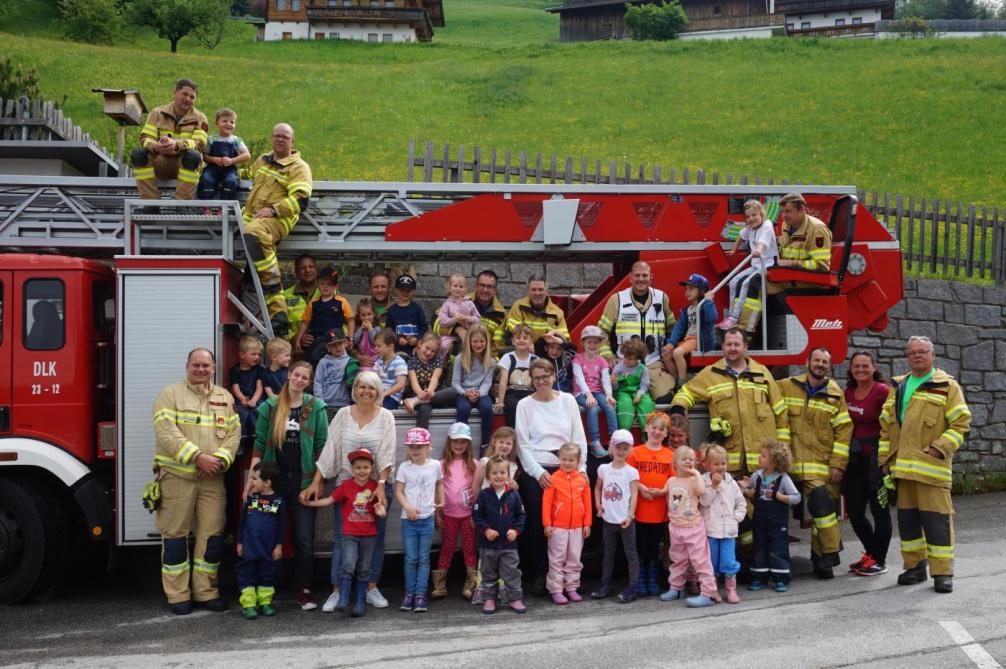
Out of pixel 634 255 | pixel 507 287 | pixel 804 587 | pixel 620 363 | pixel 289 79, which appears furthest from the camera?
pixel 289 79

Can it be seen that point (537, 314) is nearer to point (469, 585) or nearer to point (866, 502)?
point (469, 585)

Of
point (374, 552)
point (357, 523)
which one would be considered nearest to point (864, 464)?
point (374, 552)

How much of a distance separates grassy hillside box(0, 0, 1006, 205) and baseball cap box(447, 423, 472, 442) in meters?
14.7

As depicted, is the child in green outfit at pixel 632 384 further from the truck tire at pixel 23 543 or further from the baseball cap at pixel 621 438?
the truck tire at pixel 23 543

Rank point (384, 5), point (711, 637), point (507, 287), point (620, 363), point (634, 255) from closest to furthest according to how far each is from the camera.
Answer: point (711, 637) < point (620, 363) < point (634, 255) < point (507, 287) < point (384, 5)

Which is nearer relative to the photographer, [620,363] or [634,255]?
[620,363]

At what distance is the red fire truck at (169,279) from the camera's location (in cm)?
806

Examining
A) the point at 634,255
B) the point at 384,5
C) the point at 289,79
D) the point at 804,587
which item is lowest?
the point at 804,587

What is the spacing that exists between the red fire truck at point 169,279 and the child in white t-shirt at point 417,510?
1.81 feet

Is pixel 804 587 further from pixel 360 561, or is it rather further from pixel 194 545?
pixel 194 545

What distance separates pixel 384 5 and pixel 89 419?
64.2m

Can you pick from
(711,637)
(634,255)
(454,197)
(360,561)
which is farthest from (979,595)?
(454,197)

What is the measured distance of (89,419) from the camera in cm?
822

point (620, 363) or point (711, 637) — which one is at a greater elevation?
point (620, 363)
